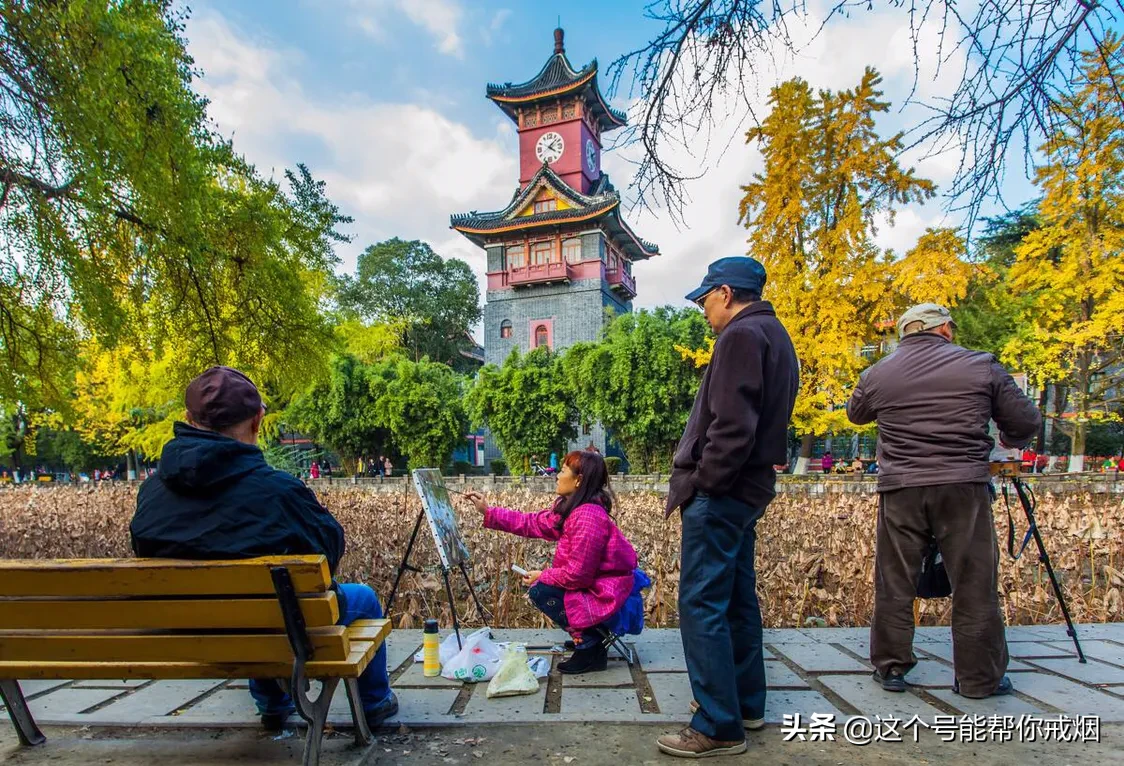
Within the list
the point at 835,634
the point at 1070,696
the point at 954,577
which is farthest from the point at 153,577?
the point at 1070,696

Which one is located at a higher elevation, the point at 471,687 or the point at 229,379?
the point at 229,379

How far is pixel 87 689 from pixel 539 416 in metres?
23.2

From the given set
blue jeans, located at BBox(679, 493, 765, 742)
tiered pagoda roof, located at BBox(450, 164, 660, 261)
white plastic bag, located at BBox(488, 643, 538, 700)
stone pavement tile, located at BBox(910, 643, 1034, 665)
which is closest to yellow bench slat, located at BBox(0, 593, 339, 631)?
white plastic bag, located at BBox(488, 643, 538, 700)

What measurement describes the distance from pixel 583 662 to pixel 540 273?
3426 centimetres

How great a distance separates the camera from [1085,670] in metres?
3.51

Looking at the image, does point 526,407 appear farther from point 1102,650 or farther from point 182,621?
point 182,621

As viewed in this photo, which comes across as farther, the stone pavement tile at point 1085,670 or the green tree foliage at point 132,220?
the green tree foliage at point 132,220

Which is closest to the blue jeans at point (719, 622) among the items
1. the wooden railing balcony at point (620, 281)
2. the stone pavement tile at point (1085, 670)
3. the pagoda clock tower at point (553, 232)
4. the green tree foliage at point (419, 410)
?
the stone pavement tile at point (1085, 670)

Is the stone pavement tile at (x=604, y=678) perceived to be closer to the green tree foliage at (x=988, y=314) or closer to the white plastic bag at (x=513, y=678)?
the white plastic bag at (x=513, y=678)

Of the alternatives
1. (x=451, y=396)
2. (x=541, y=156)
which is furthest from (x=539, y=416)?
(x=541, y=156)

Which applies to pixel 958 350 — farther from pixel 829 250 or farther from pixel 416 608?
pixel 829 250

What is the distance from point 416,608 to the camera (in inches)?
207

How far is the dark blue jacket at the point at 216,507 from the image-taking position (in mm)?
2299

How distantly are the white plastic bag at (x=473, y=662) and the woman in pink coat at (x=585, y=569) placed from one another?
36 centimetres
